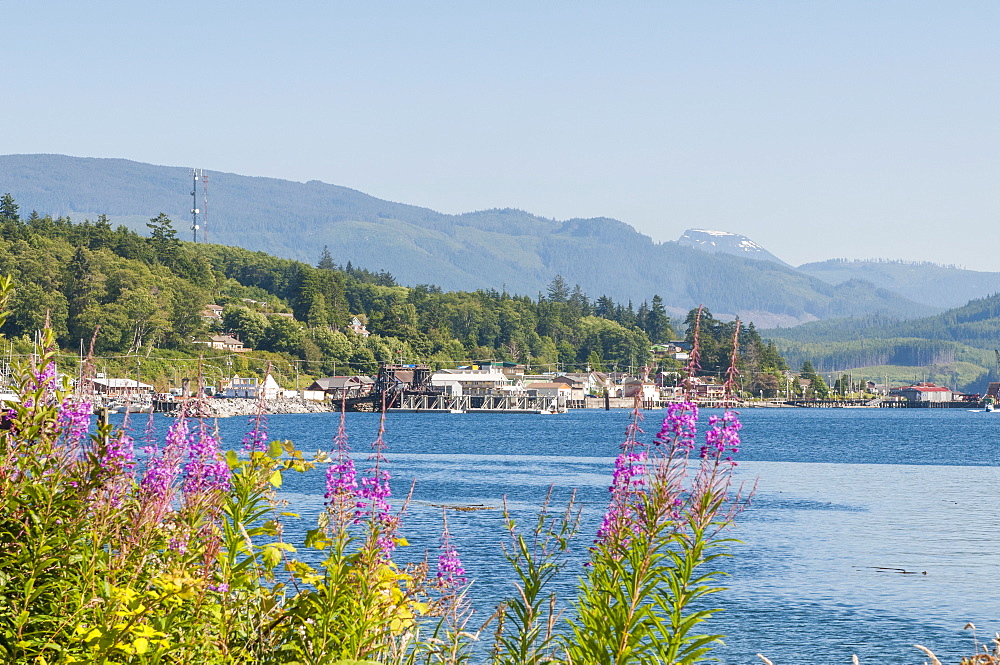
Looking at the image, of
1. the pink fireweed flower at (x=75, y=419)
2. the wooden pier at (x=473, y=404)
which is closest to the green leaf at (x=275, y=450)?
the pink fireweed flower at (x=75, y=419)

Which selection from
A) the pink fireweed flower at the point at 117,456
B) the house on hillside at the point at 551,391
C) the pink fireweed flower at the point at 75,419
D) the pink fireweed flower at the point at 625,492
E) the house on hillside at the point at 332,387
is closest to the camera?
the pink fireweed flower at the point at 625,492

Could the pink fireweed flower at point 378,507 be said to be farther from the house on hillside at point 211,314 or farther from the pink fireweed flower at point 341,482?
the house on hillside at point 211,314

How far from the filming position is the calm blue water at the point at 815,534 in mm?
21359

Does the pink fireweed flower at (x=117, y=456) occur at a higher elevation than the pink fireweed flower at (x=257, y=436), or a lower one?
lower

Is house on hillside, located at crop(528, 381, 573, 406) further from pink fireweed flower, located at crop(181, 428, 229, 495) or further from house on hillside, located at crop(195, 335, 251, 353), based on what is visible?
pink fireweed flower, located at crop(181, 428, 229, 495)

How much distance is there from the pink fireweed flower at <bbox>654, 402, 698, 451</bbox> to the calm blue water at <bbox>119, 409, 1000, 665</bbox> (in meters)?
3.23

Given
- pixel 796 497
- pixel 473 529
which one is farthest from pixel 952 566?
pixel 796 497

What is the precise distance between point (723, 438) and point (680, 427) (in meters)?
0.26

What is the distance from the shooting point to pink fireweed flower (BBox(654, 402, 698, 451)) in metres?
6.80

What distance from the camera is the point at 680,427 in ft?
22.4

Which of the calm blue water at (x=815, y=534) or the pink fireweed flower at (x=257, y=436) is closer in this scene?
the pink fireweed flower at (x=257, y=436)

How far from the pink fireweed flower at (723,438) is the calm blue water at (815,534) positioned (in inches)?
127

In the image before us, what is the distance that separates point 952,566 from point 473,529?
13186mm

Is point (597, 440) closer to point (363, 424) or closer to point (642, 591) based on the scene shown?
point (363, 424)
